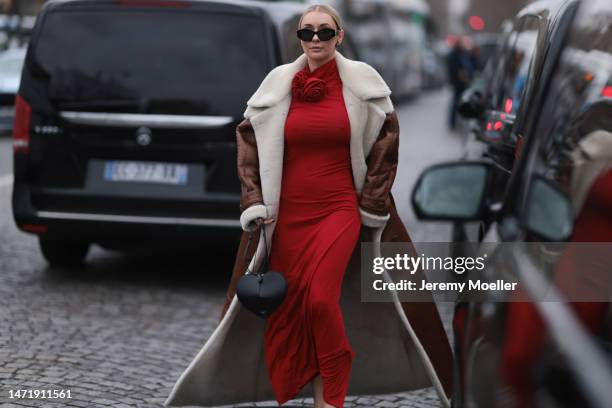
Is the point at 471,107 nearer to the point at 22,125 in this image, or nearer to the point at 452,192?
the point at 22,125

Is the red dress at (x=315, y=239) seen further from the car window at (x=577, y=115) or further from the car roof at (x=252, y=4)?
the car roof at (x=252, y=4)

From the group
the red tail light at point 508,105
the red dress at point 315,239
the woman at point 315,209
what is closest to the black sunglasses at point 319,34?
the woman at point 315,209

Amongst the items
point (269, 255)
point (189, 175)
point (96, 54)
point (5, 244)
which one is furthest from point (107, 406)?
point (5, 244)

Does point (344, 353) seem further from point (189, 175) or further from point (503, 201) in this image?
point (189, 175)

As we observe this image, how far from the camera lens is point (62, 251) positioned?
805cm

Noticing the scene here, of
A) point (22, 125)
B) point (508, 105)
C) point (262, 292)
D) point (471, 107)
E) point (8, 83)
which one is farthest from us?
point (8, 83)

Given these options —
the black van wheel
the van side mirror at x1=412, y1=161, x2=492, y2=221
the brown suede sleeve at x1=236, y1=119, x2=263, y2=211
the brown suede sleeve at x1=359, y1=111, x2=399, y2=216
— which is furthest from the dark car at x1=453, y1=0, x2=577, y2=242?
the black van wheel

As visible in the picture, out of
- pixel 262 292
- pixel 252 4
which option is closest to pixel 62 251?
pixel 252 4

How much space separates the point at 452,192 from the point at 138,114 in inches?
140

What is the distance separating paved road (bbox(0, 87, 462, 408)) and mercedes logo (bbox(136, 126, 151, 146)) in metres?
0.85

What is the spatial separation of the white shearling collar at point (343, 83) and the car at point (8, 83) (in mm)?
13808

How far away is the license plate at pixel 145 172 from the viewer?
23.6 feet

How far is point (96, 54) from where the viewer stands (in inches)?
283

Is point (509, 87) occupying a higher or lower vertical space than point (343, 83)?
lower
